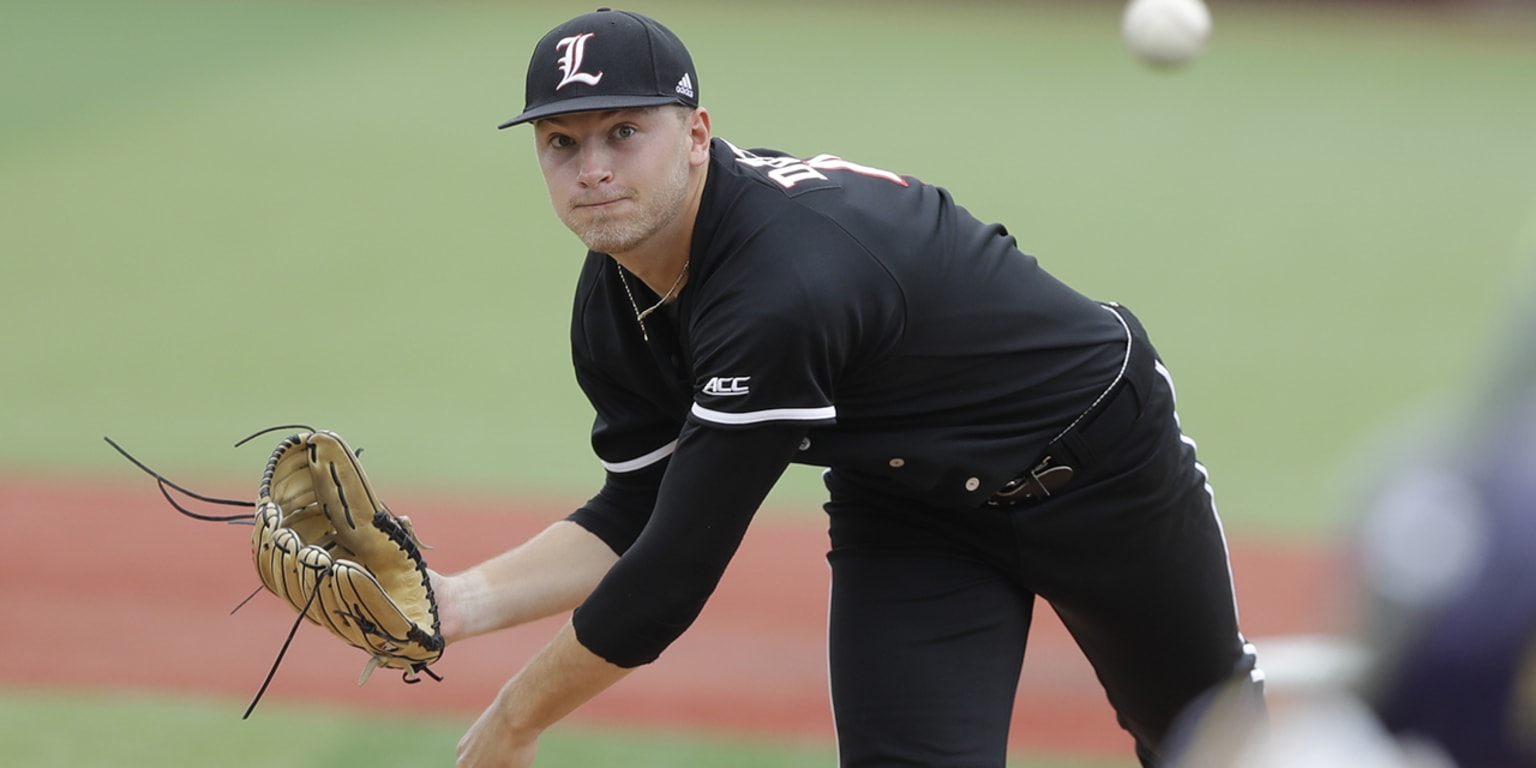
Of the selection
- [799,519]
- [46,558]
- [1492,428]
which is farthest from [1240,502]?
[1492,428]

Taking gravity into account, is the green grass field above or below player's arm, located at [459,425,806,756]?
below

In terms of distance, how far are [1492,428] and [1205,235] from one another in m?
12.7

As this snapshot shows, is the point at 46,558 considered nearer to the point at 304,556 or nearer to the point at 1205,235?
the point at 304,556

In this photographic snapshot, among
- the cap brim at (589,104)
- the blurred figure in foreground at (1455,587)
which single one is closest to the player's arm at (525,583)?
the cap brim at (589,104)

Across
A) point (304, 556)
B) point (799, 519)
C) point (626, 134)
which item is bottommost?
point (799, 519)

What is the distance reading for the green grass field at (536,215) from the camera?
28.7 ft

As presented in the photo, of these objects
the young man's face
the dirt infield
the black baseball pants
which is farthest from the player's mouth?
the dirt infield

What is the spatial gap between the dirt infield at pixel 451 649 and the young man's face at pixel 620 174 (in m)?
2.74

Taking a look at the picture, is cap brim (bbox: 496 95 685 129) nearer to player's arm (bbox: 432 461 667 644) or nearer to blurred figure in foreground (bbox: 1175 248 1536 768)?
player's arm (bbox: 432 461 667 644)

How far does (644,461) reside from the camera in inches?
157

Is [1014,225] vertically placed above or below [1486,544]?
below

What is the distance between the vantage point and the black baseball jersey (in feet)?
10.7

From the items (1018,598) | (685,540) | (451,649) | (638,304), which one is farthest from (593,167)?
(451,649)

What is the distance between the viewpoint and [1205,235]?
13539 millimetres
